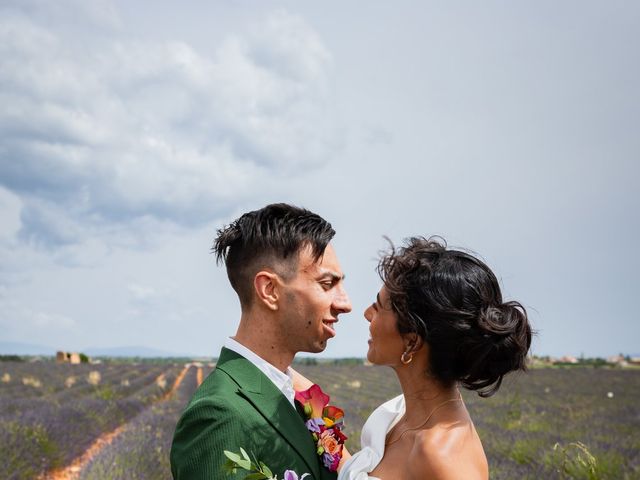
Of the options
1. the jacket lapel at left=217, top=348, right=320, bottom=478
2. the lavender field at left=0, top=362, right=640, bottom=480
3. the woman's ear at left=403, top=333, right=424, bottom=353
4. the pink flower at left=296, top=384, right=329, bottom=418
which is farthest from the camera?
the lavender field at left=0, top=362, right=640, bottom=480

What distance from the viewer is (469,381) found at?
7.55 ft

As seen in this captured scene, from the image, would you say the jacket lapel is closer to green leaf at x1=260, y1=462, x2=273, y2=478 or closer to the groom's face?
the groom's face

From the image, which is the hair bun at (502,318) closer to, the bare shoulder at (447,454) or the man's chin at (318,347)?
the bare shoulder at (447,454)

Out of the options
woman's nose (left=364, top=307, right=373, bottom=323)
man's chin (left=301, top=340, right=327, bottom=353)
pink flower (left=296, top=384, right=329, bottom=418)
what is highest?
woman's nose (left=364, top=307, right=373, bottom=323)

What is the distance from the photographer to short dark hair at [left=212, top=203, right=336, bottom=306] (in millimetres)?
2293

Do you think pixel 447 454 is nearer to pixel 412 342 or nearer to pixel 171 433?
pixel 412 342

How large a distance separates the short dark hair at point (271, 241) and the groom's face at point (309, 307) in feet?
0.11

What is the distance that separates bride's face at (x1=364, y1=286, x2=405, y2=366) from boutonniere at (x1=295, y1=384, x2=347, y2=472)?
200mm

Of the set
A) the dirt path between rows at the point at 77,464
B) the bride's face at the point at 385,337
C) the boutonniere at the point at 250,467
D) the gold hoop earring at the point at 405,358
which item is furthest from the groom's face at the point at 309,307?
the dirt path between rows at the point at 77,464

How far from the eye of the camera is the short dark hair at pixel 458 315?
222 cm

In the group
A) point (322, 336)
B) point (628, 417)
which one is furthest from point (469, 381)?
point (628, 417)

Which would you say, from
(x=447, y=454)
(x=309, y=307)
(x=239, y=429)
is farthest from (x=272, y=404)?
(x=447, y=454)

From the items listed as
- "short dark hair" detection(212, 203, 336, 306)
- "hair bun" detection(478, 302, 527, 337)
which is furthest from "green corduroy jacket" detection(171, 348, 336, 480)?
"hair bun" detection(478, 302, 527, 337)

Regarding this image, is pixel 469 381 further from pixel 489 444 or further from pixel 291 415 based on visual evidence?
pixel 489 444
